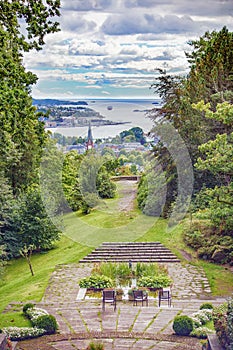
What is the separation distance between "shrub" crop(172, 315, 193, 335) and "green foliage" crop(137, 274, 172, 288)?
11.6ft

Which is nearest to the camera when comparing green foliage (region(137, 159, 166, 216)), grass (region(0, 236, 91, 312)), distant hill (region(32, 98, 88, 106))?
grass (region(0, 236, 91, 312))

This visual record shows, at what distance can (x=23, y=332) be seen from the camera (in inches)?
402

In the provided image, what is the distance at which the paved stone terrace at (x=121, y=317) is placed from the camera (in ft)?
31.8

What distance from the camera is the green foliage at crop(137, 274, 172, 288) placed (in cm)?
1349

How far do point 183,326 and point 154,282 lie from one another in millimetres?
3723

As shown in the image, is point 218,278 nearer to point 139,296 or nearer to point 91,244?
point 139,296

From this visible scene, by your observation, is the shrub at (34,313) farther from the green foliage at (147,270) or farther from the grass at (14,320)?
the green foliage at (147,270)

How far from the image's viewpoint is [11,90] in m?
9.01

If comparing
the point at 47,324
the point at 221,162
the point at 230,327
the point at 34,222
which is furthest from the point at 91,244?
the point at 230,327

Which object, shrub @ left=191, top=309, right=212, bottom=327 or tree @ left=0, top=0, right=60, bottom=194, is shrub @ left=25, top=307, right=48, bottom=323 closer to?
shrub @ left=191, top=309, right=212, bottom=327

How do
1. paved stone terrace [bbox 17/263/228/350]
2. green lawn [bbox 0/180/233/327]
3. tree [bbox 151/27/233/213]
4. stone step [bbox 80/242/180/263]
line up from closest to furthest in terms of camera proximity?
paved stone terrace [bbox 17/263/228/350]
green lawn [bbox 0/180/233/327]
stone step [bbox 80/242/180/263]
tree [bbox 151/27/233/213]

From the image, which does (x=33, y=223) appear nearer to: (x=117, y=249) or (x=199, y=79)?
(x=117, y=249)

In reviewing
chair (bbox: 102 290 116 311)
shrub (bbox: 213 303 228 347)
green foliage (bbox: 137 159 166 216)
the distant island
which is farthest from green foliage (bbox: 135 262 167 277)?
the distant island

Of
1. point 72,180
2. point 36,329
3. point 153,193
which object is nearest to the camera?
point 36,329
